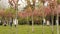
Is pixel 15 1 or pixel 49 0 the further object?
pixel 49 0

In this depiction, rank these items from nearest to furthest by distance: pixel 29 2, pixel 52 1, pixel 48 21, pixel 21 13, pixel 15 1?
pixel 15 1 < pixel 52 1 < pixel 29 2 < pixel 21 13 < pixel 48 21

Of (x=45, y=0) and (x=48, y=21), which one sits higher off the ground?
(x=45, y=0)

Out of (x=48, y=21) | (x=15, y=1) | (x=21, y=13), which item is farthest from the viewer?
(x=48, y=21)

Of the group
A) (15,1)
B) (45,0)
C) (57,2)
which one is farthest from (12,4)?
(57,2)

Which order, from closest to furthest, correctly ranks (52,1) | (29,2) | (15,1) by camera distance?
1. (15,1)
2. (52,1)
3. (29,2)

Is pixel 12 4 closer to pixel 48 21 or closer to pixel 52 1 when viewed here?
pixel 52 1

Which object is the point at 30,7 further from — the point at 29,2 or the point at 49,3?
the point at 49,3

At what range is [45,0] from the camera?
19.3 metres

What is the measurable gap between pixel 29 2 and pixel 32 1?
2.89ft

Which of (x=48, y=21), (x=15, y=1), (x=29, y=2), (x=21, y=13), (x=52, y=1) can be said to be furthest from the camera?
(x=48, y=21)

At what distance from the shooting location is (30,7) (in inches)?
902

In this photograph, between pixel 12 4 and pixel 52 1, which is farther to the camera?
pixel 52 1

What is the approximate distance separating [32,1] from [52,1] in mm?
4005

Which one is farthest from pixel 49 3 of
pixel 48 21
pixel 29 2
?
pixel 48 21
